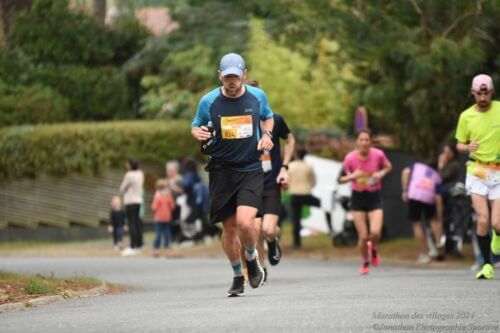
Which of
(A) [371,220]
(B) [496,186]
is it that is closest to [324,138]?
(A) [371,220]

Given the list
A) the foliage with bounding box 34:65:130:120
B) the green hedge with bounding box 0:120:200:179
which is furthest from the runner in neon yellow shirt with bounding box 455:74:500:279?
the foliage with bounding box 34:65:130:120

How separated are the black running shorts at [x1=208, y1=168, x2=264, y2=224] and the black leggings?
15.3 m

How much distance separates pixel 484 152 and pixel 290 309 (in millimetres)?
4917

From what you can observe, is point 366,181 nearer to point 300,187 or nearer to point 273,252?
point 273,252

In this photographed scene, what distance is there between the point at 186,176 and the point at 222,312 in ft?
65.8

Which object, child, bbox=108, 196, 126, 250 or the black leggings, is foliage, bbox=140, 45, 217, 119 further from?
the black leggings

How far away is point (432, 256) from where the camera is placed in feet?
77.4

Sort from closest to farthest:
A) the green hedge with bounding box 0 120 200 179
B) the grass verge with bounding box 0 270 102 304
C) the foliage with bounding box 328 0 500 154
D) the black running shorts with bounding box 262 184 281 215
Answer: the grass verge with bounding box 0 270 102 304 → the black running shorts with bounding box 262 184 281 215 → the foliage with bounding box 328 0 500 154 → the green hedge with bounding box 0 120 200 179

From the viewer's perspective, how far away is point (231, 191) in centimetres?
1356

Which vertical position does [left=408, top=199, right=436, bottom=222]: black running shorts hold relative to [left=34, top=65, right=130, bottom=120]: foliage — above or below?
below

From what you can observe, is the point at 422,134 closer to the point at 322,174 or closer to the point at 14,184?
the point at 322,174

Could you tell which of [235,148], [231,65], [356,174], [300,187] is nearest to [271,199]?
[356,174]

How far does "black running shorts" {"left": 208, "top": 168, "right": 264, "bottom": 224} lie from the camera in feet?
44.3

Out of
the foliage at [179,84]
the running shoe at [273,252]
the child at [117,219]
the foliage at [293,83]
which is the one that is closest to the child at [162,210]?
the child at [117,219]
